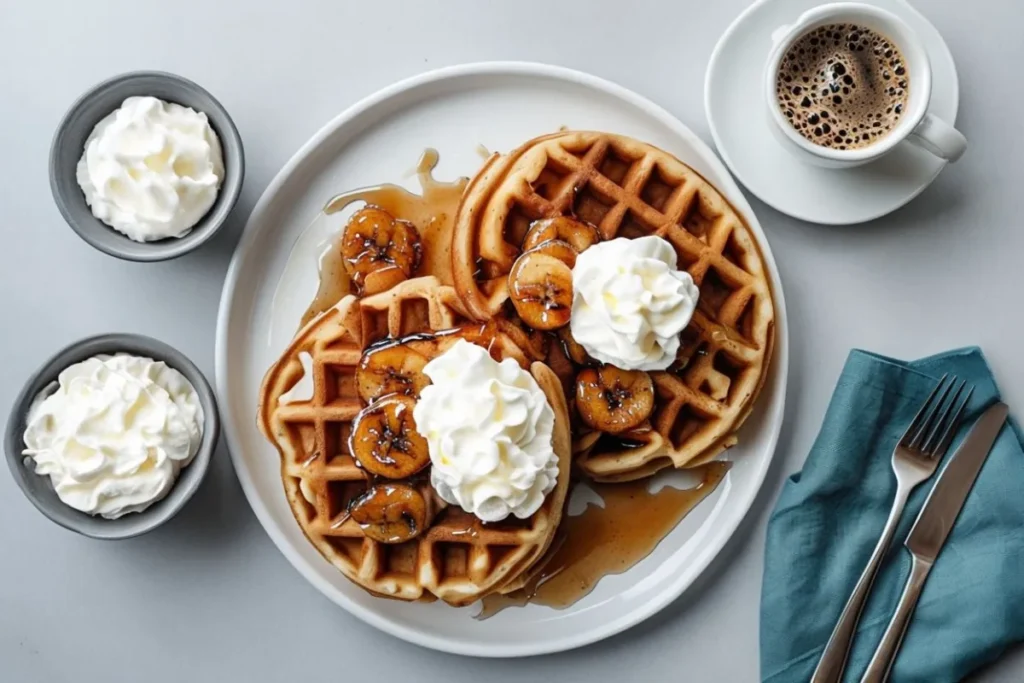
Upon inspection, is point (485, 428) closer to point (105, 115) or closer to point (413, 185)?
point (413, 185)

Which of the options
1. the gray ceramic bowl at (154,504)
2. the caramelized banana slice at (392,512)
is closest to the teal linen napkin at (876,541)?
the caramelized banana slice at (392,512)

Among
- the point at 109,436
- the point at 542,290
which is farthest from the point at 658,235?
the point at 109,436

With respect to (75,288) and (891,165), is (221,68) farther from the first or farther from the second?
(891,165)

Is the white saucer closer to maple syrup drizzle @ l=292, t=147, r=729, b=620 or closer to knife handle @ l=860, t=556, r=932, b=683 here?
maple syrup drizzle @ l=292, t=147, r=729, b=620

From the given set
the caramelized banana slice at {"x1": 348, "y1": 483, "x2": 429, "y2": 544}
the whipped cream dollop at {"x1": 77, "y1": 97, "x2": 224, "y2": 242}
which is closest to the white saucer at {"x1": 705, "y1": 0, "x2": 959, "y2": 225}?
the caramelized banana slice at {"x1": 348, "y1": 483, "x2": 429, "y2": 544}

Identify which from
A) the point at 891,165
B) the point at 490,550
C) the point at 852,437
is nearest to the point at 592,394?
the point at 490,550

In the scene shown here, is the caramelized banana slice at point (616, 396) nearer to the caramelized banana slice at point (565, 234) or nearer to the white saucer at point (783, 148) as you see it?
the caramelized banana slice at point (565, 234)

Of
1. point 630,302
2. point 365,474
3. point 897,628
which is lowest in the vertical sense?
point 897,628
